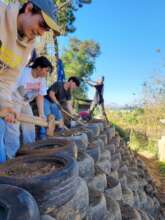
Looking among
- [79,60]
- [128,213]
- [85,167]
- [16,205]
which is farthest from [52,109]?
[79,60]

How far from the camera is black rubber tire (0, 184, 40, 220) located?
1.32m

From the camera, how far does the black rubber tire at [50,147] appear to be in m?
2.57

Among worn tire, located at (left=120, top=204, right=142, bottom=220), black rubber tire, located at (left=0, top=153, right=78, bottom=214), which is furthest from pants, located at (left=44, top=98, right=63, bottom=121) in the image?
black rubber tire, located at (left=0, top=153, right=78, bottom=214)

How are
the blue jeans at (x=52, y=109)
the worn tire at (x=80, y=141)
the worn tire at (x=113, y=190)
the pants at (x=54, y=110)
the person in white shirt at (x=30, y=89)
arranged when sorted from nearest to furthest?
the worn tire at (x=113, y=190) → the person in white shirt at (x=30, y=89) → the worn tire at (x=80, y=141) → the blue jeans at (x=52, y=109) → the pants at (x=54, y=110)

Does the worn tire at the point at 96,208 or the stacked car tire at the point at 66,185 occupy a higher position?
the stacked car tire at the point at 66,185

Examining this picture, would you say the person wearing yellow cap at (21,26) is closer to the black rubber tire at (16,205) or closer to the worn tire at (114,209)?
the black rubber tire at (16,205)

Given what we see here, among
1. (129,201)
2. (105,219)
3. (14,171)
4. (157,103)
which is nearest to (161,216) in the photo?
(129,201)

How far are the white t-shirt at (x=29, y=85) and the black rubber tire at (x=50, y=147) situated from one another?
0.51 meters

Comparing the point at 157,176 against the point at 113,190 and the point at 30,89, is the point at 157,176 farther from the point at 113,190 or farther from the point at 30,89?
the point at 30,89

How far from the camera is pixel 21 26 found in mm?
1993

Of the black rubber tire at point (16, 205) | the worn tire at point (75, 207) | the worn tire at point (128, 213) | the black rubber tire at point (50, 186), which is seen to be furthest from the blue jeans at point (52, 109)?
the black rubber tire at point (16, 205)

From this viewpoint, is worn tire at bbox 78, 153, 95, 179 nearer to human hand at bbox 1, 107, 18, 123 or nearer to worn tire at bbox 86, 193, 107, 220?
worn tire at bbox 86, 193, 107, 220

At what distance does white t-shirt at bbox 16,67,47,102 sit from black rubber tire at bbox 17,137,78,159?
0.51 m

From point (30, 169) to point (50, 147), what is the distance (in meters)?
0.84
